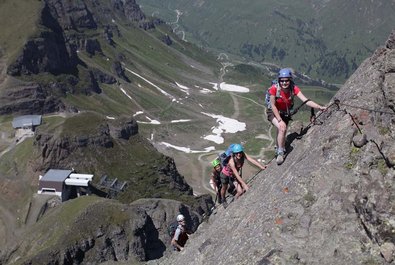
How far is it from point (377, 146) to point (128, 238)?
65.7 metres

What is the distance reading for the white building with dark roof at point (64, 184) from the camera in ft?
395

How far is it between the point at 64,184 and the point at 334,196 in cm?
10378

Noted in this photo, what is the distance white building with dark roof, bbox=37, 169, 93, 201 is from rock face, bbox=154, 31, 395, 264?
92772 millimetres

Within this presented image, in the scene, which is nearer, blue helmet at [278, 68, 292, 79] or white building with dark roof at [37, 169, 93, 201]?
blue helmet at [278, 68, 292, 79]

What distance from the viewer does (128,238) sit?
85.4 meters

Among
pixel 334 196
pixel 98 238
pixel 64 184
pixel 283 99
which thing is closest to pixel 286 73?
pixel 283 99

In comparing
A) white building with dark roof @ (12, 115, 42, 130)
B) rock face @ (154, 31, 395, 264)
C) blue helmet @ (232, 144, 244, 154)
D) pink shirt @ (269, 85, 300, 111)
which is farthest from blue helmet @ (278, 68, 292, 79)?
white building with dark roof @ (12, 115, 42, 130)

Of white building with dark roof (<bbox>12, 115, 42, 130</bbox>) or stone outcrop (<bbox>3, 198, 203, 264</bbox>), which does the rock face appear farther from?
white building with dark roof (<bbox>12, 115, 42, 130</bbox>)

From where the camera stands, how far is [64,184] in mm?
121375

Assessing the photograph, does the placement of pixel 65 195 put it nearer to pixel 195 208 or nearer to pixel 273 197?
pixel 195 208

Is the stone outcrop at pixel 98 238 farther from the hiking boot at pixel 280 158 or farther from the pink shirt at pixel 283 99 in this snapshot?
the pink shirt at pixel 283 99

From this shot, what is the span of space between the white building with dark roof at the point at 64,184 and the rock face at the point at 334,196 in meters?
92.8

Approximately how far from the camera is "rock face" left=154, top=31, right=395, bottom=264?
2325 centimetres

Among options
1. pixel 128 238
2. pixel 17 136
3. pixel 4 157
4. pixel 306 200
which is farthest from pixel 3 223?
pixel 306 200
